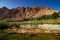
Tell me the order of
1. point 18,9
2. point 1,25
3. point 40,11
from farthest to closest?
point 18,9
point 40,11
point 1,25

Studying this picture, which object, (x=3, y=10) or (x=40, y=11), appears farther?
(x=3, y=10)

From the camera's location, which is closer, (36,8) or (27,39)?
(27,39)

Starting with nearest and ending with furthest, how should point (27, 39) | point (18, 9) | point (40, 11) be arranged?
point (27, 39) < point (40, 11) < point (18, 9)

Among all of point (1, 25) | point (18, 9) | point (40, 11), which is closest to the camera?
point (1, 25)

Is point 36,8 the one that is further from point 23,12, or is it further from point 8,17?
point 8,17

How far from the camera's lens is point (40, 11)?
83.4 m

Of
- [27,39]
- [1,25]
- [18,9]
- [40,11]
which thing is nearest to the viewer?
[27,39]

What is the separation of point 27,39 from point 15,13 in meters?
76.1

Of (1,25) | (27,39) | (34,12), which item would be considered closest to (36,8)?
(34,12)

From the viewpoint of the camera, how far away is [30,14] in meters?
83.6

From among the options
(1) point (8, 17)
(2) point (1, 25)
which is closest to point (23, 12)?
(1) point (8, 17)

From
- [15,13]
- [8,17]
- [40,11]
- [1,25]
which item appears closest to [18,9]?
[15,13]

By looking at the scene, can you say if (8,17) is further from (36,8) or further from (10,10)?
(36,8)

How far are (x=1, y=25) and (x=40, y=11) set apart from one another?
61782mm
